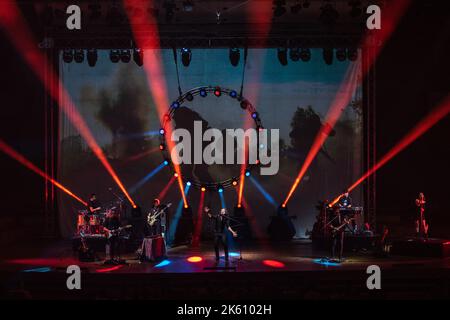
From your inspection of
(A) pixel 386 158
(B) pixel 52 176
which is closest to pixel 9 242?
(B) pixel 52 176

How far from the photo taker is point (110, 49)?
16.3 m

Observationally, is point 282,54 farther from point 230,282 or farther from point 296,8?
point 230,282

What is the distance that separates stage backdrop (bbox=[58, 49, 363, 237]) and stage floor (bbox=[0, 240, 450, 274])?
6.97 ft

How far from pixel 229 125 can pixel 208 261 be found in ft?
17.2

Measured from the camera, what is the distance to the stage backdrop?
16.5m

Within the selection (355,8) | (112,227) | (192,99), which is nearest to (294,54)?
(355,8)

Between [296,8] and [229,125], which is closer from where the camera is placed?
[296,8]

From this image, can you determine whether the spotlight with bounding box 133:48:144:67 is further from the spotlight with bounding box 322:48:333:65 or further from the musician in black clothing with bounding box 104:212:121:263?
the musician in black clothing with bounding box 104:212:121:263

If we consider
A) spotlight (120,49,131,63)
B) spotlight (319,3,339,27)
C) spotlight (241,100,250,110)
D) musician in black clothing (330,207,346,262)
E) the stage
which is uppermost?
spotlight (319,3,339,27)

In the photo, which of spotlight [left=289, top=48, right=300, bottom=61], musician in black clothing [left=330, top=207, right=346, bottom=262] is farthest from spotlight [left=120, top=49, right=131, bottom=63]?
musician in black clothing [left=330, top=207, right=346, bottom=262]

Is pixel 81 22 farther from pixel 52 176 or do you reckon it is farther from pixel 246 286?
pixel 246 286

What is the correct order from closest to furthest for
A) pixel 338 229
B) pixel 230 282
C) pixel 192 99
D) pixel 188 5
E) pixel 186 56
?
pixel 230 282, pixel 338 229, pixel 188 5, pixel 186 56, pixel 192 99

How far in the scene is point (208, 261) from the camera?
1214 cm

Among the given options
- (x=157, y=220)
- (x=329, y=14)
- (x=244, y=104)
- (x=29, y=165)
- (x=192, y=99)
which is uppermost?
(x=329, y=14)
